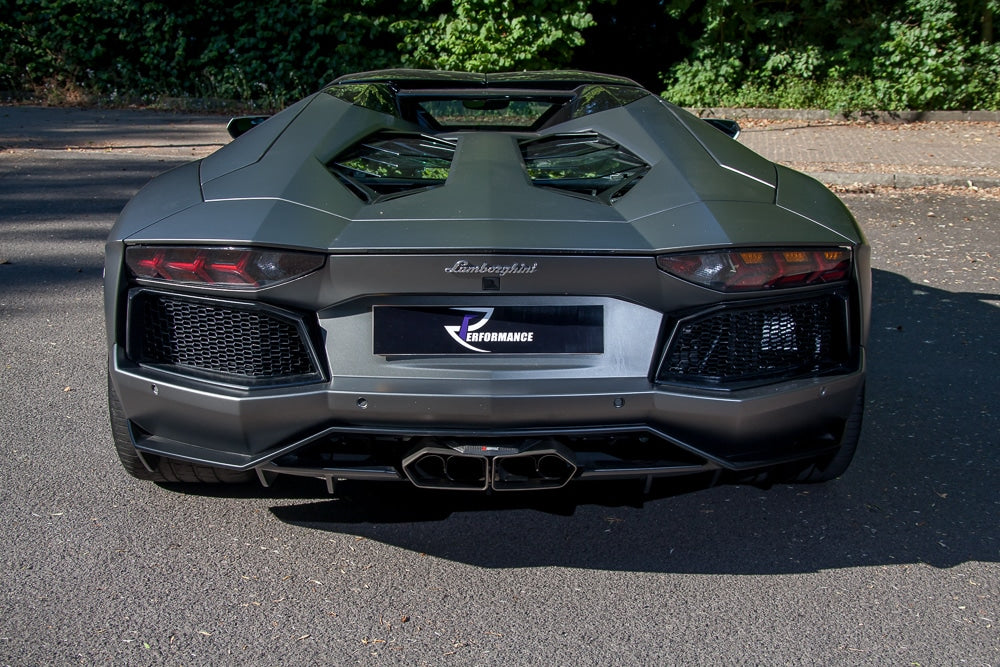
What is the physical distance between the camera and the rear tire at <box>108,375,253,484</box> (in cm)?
304

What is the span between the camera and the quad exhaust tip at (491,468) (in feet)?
8.73


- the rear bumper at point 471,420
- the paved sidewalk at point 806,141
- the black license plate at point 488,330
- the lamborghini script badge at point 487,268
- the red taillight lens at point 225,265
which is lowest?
the paved sidewalk at point 806,141

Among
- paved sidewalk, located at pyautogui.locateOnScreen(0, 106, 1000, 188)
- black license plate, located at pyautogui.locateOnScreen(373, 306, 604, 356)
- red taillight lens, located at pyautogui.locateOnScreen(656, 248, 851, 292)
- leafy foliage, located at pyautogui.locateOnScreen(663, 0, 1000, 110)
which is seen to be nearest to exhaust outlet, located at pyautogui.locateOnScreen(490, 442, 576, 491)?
black license plate, located at pyautogui.locateOnScreen(373, 306, 604, 356)

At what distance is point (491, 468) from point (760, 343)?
0.81 metres

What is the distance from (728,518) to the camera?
3324 mm

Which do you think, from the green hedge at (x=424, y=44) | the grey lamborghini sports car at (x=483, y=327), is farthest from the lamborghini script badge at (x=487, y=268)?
the green hedge at (x=424, y=44)

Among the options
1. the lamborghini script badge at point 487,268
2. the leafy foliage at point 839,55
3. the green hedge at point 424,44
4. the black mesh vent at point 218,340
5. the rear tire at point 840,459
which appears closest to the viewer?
the lamborghini script badge at point 487,268

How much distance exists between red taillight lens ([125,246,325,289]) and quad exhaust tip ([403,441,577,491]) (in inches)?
22.5

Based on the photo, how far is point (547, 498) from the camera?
3.41 m

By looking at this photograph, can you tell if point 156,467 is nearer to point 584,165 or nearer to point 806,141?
point 584,165

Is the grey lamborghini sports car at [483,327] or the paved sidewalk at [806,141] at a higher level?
the grey lamborghini sports car at [483,327]

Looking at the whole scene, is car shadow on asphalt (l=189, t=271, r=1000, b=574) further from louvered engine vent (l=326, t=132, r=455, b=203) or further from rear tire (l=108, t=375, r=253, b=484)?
louvered engine vent (l=326, t=132, r=455, b=203)

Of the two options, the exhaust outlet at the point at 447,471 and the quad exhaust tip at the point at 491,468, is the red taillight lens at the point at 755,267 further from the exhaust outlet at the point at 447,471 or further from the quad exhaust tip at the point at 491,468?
→ the exhaust outlet at the point at 447,471

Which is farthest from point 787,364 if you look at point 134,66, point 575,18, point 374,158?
point 134,66
